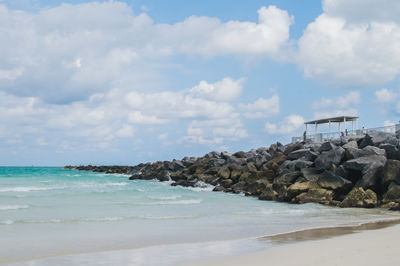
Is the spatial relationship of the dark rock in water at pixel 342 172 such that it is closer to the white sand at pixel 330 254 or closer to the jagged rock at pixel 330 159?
the jagged rock at pixel 330 159

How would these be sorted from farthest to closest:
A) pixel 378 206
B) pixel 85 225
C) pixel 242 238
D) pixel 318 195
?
pixel 318 195 → pixel 378 206 → pixel 85 225 → pixel 242 238

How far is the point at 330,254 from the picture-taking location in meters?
7.52

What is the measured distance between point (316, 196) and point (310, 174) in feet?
6.70

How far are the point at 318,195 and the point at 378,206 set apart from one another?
2716mm

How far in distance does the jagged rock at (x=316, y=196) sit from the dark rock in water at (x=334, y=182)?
0.42 m

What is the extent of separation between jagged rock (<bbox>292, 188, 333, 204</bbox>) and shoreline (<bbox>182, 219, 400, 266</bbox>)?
24.4 ft

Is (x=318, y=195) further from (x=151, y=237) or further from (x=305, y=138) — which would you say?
(x=305, y=138)

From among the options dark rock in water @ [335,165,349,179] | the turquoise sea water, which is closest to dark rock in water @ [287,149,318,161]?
dark rock in water @ [335,165,349,179]

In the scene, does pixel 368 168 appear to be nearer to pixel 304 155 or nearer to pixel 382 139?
pixel 382 139

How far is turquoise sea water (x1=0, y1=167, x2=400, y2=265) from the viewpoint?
838 centimetres

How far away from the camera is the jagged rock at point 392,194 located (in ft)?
54.7

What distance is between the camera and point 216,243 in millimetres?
9453

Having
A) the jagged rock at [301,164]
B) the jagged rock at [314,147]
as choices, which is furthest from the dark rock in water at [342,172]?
the jagged rock at [314,147]

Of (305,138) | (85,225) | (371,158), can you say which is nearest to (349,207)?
(371,158)
